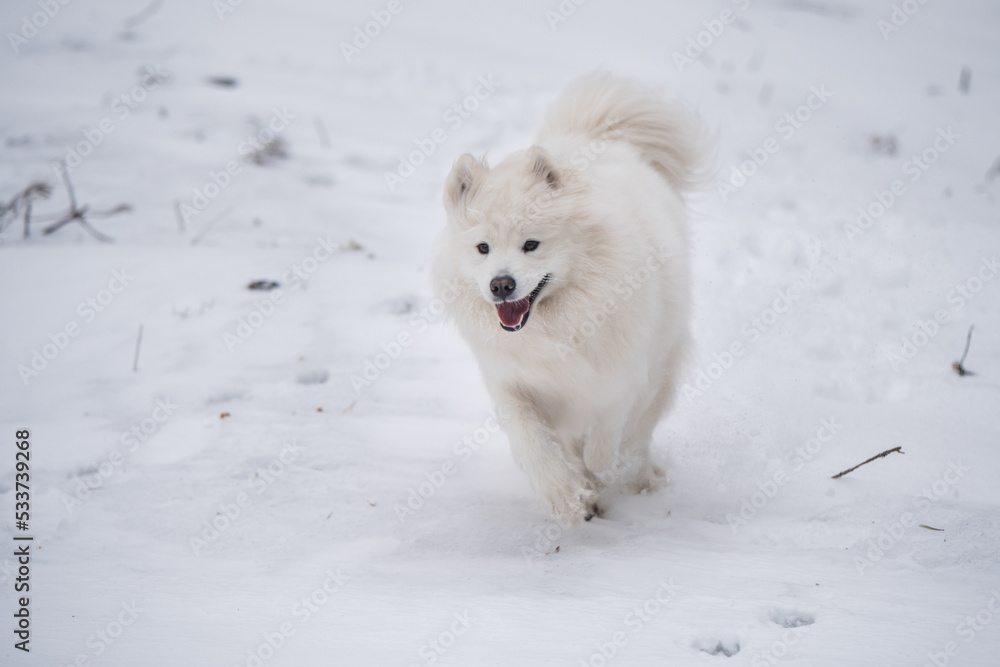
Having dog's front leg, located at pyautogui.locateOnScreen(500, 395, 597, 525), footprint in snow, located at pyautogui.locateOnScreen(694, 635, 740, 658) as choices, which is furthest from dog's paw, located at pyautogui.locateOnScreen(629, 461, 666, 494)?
footprint in snow, located at pyautogui.locateOnScreen(694, 635, 740, 658)

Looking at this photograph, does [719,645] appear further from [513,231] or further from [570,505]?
[513,231]

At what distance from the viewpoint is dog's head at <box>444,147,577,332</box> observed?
2646 mm

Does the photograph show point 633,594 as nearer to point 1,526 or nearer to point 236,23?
point 1,526

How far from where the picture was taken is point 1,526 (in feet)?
9.16

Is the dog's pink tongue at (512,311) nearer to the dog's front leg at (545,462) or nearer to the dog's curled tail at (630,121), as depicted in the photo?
the dog's front leg at (545,462)

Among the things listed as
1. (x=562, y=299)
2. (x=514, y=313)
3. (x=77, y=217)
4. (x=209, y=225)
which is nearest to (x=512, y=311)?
(x=514, y=313)

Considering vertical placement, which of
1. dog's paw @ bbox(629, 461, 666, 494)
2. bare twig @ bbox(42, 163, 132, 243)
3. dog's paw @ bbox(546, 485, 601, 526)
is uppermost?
dog's paw @ bbox(546, 485, 601, 526)

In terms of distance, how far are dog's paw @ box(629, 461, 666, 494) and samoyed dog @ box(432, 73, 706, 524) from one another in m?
0.18

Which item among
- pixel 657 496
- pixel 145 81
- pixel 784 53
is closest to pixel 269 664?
pixel 657 496

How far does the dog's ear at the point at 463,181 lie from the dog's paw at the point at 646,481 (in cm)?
168

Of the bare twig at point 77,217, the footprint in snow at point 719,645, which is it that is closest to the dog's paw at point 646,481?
the footprint in snow at point 719,645

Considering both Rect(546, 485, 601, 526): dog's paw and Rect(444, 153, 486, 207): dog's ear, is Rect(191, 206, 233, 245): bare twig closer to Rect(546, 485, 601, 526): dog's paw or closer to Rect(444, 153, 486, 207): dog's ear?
Rect(444, 153, 486, 207): dog's ear

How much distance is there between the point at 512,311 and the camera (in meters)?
2.70

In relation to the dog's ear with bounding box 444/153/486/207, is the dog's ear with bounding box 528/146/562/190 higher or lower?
higher
